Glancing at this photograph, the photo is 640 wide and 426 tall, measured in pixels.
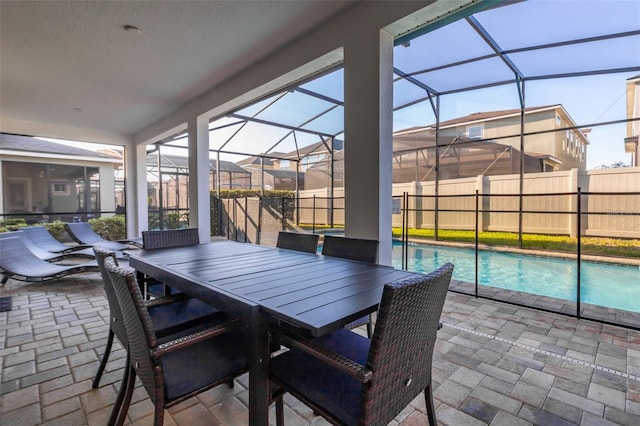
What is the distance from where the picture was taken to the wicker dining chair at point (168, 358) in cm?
116

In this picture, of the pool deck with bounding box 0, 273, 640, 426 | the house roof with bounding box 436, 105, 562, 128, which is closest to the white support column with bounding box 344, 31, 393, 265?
the pool deck with bounding box 0, 273, 640, 426

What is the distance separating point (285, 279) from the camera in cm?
168

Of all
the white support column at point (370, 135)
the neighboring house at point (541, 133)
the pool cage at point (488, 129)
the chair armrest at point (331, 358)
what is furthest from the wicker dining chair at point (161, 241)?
the neighboring house at point (541, 133)

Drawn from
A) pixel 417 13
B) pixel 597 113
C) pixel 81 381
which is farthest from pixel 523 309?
pixel 597 113

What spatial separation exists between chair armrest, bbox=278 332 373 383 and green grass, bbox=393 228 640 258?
25.7ft

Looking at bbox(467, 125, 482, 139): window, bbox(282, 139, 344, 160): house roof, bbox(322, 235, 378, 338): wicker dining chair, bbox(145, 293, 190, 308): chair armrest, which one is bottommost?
bbox(145, 293, 190, 308): chair armrest

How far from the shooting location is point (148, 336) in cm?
117

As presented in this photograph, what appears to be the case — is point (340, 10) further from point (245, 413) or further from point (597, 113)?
point (597, 113)

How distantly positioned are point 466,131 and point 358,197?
7.73m

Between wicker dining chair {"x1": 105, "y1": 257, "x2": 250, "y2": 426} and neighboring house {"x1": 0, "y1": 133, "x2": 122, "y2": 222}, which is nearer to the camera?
wicker dining chair {"x1": 105, "y1": 257, "x2": 250, "y2": 426}

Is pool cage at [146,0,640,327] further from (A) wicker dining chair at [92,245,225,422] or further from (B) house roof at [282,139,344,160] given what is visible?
(A) wicker dining chair at [92,245,225,422]

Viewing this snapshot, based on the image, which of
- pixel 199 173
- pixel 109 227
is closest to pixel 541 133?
pixel 199 173

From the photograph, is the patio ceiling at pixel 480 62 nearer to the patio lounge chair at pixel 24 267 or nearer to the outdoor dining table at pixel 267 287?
the outdoor dining table at pixel 267 287

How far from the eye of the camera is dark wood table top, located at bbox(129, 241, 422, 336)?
3.96 ft
